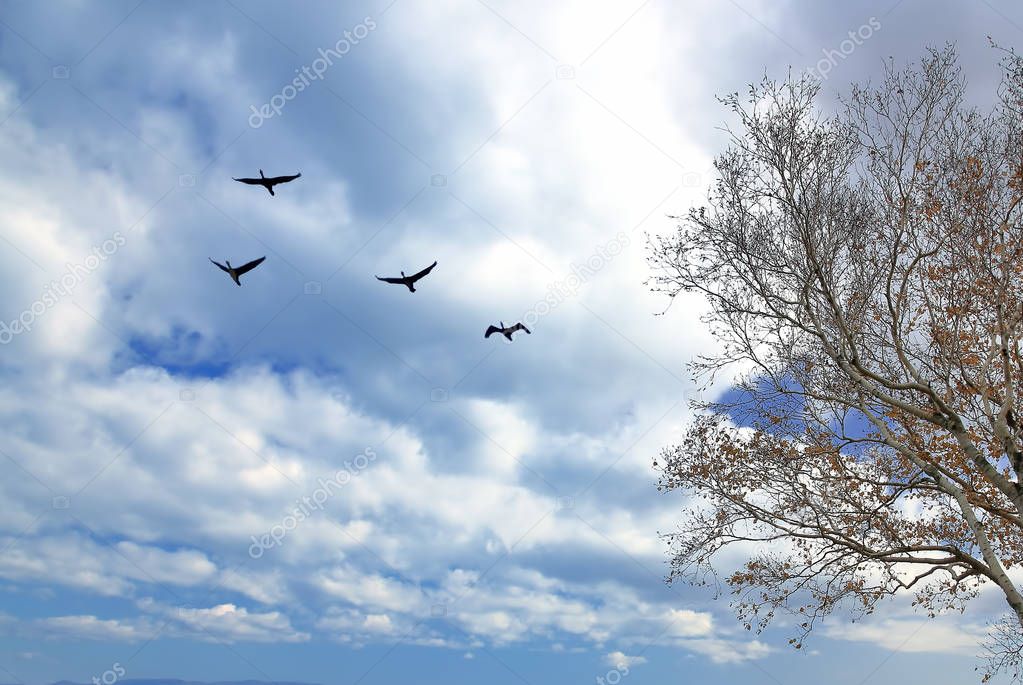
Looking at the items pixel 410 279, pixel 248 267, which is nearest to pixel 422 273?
pixel 410 279

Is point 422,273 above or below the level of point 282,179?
below

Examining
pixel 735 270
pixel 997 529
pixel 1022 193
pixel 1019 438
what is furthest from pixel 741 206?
pixel 997 529

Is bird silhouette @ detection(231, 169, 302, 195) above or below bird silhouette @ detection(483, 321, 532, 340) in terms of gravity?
above

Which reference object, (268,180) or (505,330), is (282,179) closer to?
(268,180)

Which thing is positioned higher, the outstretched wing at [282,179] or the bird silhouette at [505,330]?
the outstretched wing at [282,179]

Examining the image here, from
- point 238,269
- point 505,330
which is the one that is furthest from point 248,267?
point 505,330

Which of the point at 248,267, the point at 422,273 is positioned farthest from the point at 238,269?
the point at 422,273

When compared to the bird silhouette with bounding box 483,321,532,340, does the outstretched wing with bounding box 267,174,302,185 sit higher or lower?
higher

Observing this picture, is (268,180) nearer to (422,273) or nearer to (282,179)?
(282,179)

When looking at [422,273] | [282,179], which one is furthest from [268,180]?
[422,273]

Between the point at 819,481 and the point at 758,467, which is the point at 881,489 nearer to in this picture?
the point at 819,481

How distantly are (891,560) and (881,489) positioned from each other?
148cm

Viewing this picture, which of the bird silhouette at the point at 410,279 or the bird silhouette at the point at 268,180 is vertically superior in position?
the bird silhouette at the point at 268,180

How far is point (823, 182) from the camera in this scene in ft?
39.5
